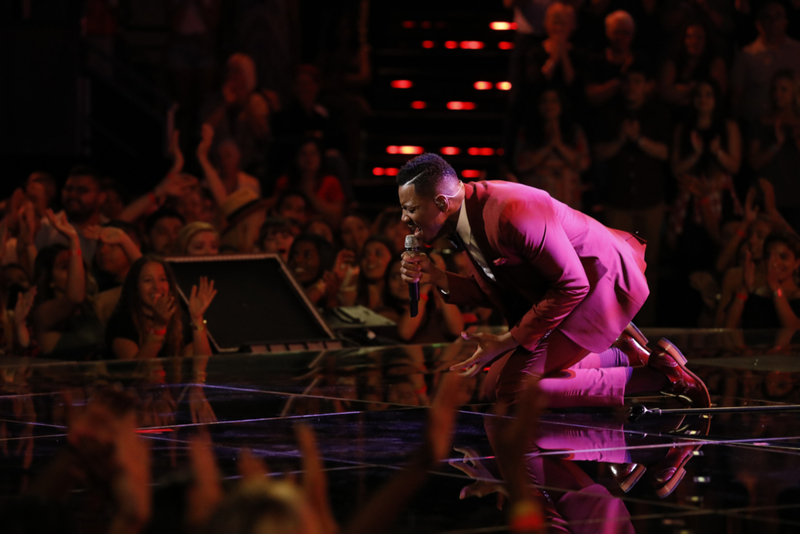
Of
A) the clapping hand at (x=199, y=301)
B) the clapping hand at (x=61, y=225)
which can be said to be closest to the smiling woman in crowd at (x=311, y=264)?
the clapping hand at (x=199, y=301)

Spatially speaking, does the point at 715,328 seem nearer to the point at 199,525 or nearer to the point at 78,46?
the point at 78,46

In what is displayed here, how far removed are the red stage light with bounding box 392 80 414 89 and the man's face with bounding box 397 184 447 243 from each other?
24.1 ft

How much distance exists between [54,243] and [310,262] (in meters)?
1.49

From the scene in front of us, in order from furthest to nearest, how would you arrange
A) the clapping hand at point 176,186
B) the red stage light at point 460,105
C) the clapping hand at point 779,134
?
1. the red stage light at point 460,105
2. the clapping hand at point 779,134
3. the clapping hand at point 176,186

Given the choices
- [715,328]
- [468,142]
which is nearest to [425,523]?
[715,328]

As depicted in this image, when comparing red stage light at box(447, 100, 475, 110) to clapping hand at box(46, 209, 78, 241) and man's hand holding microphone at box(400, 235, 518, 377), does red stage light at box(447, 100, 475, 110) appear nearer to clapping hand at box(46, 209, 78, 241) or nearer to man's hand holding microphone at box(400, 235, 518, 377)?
clapping hand at box(46, 209, 78, 241)

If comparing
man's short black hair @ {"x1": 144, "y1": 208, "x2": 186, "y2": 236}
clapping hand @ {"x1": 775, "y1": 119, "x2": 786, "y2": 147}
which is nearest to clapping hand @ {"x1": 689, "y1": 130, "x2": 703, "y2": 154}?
clapping hand @ {"x1": 775, "y1": 119, "x2": 786, "y2": 147}

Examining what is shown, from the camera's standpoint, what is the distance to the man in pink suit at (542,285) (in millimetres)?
3873

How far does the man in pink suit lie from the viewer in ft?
12.7

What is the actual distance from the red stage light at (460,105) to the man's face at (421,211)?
724cm

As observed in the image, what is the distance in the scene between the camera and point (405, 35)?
11602 millimetres

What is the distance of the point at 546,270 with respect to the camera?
388cm

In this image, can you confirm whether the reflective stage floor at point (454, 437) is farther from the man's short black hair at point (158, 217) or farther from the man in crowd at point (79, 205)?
the man's short black hair at point (158, 217)

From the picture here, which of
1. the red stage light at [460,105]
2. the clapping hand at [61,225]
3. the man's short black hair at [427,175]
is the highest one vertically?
the red stage light at [460,105]
